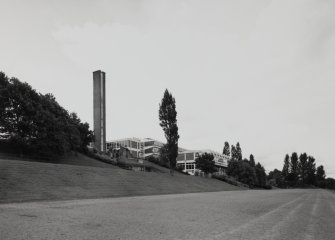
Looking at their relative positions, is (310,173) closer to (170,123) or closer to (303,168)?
(303,168)

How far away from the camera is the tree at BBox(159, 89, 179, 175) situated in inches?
2343

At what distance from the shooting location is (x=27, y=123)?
4606 centimetres

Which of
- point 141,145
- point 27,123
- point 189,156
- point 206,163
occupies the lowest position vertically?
point 206,163

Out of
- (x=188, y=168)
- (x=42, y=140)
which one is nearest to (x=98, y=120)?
(x=42, y=140)

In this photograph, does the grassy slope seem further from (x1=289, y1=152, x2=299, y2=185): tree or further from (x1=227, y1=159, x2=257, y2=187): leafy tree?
(x1=289, y1=152, x2=299, y2=185): tree

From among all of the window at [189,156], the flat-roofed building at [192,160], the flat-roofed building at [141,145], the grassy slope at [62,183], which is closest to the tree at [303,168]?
the flat-roofed building at [192,160]

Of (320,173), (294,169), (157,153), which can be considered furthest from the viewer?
(320,173)

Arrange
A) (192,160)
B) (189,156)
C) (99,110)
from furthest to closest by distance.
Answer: (189,156) < (192,160) < (99,110)

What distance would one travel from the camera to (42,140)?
4719 cm

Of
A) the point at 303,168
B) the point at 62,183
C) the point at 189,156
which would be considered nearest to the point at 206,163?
the point at 189,156

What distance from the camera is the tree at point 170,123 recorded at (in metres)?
59.5

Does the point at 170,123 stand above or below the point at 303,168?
above

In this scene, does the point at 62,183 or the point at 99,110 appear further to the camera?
the point at 99,110

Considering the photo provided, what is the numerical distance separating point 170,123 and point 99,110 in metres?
35.8
